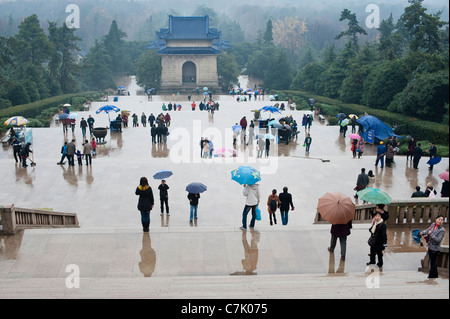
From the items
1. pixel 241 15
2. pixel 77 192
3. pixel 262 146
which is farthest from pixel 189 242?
pixel 241 15

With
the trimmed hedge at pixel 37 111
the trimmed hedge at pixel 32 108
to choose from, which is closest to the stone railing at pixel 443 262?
the trimmed hedge at pixel 37 111

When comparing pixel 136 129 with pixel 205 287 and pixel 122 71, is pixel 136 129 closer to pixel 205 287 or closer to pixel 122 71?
pixel 205 287

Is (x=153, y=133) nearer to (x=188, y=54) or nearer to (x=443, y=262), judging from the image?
(x=443, y=262)

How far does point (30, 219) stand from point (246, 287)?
6890 mm

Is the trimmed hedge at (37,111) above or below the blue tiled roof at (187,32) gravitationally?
below

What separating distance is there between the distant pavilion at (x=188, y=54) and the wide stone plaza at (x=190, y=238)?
45.4 meters

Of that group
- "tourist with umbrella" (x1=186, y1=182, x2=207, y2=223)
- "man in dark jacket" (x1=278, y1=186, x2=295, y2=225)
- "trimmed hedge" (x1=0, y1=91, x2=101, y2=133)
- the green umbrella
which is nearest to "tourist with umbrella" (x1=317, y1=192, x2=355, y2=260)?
the green umbrella

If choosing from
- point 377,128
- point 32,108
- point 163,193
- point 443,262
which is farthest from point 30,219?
point 32,108

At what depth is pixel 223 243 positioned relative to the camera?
10.9 meters

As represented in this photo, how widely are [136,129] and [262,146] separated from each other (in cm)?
1053

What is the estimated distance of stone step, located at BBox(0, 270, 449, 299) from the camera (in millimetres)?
7277

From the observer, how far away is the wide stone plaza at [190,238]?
8.18m

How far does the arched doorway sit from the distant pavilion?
0.85 ft

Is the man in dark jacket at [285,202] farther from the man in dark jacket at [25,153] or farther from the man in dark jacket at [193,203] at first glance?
the man in dark jacket at [25,153]
